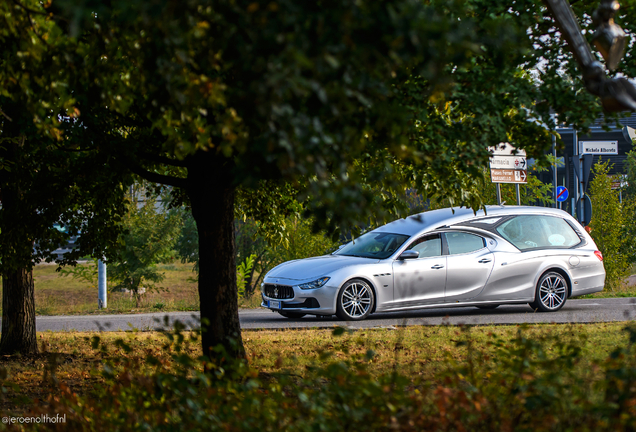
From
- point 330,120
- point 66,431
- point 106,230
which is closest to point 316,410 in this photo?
point 330,120

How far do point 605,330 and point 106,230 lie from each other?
20.4 feet

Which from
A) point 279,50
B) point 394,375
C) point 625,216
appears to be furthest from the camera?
point 625,216

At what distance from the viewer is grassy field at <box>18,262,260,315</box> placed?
14688 mm

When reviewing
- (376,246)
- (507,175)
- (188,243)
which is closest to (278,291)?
(376,246)

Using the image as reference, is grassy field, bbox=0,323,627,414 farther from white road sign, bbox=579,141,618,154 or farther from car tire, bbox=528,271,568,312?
white road sign, bbox=579,141,618,154

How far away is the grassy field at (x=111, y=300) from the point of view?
14688 millimetres

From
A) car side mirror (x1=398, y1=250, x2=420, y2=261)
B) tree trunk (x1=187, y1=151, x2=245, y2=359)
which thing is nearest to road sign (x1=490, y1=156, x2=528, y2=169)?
car side mirror (x1=398, y1=250, x2=420, y2=261)

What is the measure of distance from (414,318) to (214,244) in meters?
5.86

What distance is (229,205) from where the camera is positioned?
5730 mm

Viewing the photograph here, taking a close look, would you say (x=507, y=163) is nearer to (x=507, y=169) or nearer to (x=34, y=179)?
(x=507, y=169)

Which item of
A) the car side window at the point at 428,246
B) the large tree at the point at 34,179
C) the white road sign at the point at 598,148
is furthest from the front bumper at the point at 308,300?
the white road sign at the point at 598,148

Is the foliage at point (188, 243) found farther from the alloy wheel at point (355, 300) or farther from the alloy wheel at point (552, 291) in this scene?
the alloy wheel at point (552, 291)

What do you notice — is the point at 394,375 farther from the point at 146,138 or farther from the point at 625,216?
the point at 625,216

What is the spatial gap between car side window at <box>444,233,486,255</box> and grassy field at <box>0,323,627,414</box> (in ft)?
7.72
